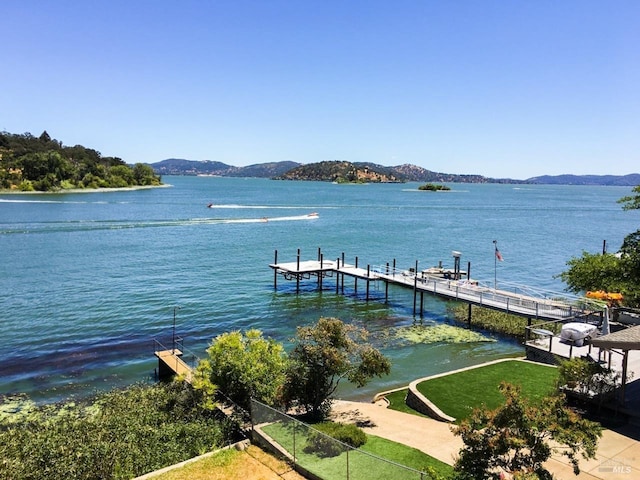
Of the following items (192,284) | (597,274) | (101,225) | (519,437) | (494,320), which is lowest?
(494,320)

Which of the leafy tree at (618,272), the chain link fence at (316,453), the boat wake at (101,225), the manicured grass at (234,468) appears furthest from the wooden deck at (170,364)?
the boat wake at (101,225)

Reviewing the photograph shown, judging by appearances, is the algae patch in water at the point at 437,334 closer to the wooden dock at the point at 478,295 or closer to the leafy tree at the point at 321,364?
the wooden dock at the point at 478,295

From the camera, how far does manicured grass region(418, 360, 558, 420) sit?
1723 cm

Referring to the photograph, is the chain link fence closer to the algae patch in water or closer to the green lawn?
the green lawn

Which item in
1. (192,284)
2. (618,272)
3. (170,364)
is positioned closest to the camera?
(170,364)

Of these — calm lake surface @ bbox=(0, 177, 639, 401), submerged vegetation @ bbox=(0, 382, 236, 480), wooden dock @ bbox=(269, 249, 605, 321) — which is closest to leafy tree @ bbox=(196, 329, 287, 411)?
submerged vegetation @ bbox=(0, 382, 236, 480)

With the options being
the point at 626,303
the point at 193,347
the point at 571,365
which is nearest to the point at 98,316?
the point at 193,347

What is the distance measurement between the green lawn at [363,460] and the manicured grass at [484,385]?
364 cm

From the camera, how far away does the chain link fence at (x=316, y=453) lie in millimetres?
10664

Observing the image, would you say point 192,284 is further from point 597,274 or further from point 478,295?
point 597,274

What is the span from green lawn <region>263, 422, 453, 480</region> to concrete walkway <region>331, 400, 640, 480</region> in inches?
20.3

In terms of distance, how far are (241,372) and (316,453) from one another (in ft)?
16.0

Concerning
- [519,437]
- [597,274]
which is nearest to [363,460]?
[519,437]

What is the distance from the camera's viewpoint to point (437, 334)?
101ft
